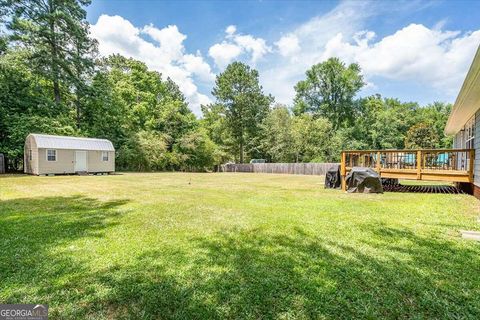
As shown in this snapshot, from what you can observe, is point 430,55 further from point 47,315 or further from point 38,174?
point 38,174

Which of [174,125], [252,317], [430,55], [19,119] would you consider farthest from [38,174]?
[430,55]

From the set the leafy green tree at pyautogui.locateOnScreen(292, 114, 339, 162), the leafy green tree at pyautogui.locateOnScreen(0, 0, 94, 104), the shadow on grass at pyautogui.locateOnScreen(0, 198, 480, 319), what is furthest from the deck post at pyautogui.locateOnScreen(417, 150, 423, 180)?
the leafy green tree at pyautogui.locateOnScreen(0, 0, 94, 104)

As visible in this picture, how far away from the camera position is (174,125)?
1048 inches

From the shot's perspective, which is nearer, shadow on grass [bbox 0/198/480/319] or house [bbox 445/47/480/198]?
shadow on grass [bbox 0/198/480/319]

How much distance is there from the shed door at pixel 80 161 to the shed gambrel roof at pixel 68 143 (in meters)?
0.37

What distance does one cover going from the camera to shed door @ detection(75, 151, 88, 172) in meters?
17.2

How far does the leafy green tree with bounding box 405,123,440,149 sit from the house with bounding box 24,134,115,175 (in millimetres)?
32454

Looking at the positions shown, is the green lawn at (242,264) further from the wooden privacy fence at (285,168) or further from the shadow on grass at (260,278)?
the wooden privacy fence at (285,168)

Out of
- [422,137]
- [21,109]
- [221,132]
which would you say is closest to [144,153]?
[21,109]

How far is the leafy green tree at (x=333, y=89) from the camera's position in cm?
3438

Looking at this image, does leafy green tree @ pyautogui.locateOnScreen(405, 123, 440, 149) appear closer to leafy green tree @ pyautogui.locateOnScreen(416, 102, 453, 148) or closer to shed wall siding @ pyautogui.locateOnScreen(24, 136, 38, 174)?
leafy green tree @ pyautogui.locateOnScreen(416, 102, 453, 148)

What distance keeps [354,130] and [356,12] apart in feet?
76.0

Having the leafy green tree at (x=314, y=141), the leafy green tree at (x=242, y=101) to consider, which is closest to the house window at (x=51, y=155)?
the leafy green tree at (x=242, y=101)

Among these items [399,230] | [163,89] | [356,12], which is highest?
[163,89]
